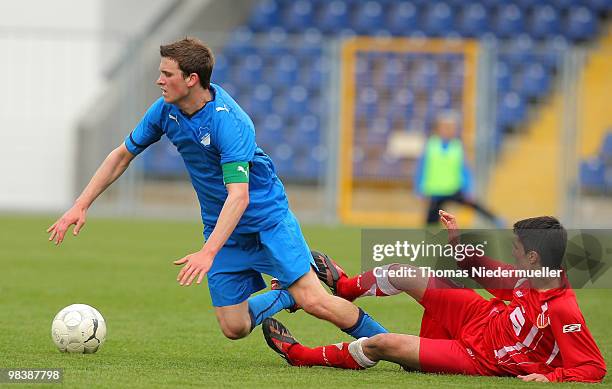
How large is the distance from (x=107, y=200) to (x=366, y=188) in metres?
4.21

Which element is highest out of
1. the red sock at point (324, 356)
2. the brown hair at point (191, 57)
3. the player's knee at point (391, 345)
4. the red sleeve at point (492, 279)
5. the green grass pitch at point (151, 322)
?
the brown hair at point (191, 57)

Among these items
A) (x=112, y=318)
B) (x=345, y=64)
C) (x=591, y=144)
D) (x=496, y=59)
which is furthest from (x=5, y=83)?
(x=112, y=318)

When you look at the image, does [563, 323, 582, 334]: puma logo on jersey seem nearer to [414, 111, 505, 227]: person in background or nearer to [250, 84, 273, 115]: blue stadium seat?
[414, 111, 505, 227]: person in background

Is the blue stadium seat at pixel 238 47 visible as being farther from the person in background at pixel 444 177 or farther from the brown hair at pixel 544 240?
the brown hair at pixel 544 240

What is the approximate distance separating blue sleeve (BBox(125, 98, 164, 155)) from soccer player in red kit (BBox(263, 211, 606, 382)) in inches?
46.6

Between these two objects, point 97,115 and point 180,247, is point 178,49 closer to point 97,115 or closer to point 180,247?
point 180,247

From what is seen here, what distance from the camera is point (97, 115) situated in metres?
19.6

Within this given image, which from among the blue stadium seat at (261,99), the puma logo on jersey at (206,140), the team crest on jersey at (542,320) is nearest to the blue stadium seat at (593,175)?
the blue stadium seat at (261,99)

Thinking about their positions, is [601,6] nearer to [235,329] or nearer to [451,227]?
[451,227]

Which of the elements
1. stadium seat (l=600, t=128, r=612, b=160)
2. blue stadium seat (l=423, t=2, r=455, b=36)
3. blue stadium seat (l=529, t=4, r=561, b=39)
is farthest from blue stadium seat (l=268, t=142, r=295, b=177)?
blue stadium seat (l=529, t=4, r=561, b=39)

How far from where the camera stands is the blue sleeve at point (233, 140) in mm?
6203

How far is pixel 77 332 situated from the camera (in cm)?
680

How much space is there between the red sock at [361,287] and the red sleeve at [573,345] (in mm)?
971

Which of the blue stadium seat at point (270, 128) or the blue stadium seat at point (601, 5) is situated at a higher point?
the blue stadium seat at point (601, 5)
